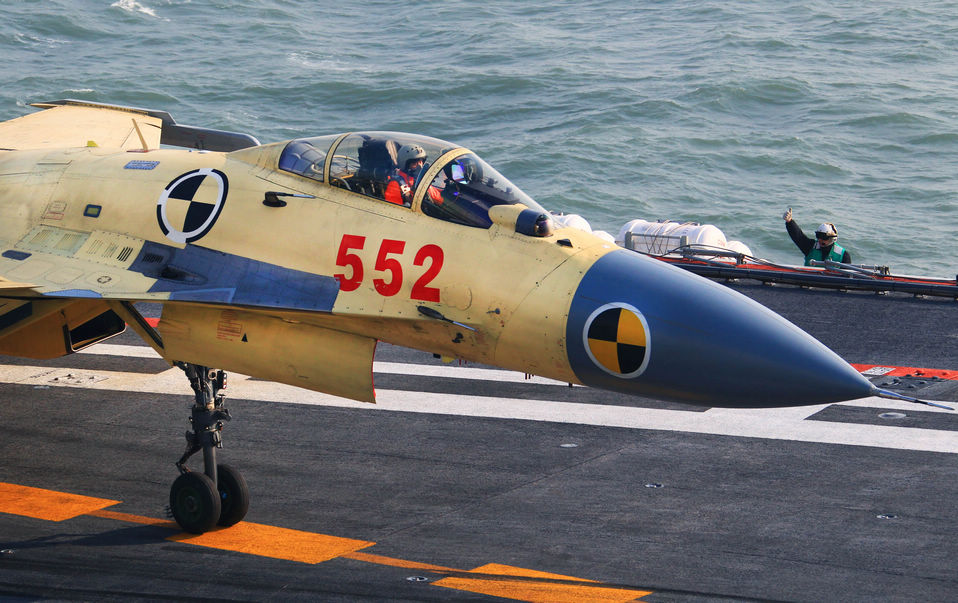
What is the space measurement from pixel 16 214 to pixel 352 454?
4825 millimetres

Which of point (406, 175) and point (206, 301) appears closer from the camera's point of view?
point (406, 175)

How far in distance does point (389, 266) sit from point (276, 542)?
3333 mm

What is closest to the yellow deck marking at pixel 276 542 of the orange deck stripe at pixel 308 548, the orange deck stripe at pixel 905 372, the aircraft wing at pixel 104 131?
the orange deck stripe at pixel 308 548

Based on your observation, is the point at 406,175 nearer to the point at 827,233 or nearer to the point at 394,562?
the point at 394,562

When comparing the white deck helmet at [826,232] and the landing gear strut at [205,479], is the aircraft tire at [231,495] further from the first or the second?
the white deck helmet at [826,232]

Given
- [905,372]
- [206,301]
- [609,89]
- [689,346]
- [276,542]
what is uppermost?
[609,89]

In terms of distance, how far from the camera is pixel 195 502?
11.0 m

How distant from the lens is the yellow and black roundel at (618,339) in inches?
334

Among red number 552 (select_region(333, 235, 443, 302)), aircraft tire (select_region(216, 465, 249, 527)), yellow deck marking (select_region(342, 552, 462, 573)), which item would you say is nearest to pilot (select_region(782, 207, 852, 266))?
yellow deck marking (select_region(342, 552, 462, 573))

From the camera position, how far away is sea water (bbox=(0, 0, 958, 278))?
39438 millimetres

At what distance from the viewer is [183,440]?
13875mm

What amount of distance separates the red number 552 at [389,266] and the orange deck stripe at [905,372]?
28.4ft

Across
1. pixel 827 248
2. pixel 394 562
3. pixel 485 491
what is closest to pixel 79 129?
pixel 485 491

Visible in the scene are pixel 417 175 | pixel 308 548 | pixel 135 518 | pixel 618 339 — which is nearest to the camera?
pixel 618 339
